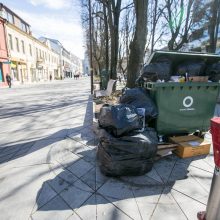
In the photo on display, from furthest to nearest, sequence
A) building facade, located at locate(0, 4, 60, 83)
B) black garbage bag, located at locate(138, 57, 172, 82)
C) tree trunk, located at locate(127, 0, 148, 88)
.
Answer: building facade, located at locate(0, 4, 60, 83), tree trunk, located at locate(127, 0, 148, 88), black garbage bag, located at locate(138, 57, 172, 82)

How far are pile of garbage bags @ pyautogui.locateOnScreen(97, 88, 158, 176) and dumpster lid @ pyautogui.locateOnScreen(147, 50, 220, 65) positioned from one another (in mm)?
1169

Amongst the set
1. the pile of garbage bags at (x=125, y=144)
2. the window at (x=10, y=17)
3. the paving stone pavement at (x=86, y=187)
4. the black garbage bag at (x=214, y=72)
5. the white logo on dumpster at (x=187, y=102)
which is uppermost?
the window at (x=10, y=17)

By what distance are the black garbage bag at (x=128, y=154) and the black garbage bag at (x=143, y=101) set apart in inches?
19.9

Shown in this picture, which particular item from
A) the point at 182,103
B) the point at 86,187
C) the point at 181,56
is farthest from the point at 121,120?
the point at 181,56

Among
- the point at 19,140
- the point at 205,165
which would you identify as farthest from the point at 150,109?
the point at 19,140

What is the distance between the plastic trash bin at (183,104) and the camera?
2846 mm

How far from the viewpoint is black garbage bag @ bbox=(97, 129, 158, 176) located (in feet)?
7.49

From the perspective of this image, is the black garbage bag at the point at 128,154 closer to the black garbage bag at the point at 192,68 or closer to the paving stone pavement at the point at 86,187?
the paving stone pavement at the point at 86,187

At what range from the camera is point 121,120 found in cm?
234

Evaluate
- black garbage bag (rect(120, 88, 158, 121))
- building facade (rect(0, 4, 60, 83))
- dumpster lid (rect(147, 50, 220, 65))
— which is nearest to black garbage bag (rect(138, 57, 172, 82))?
dumpster lid (rect(147, 50, 220, 65))

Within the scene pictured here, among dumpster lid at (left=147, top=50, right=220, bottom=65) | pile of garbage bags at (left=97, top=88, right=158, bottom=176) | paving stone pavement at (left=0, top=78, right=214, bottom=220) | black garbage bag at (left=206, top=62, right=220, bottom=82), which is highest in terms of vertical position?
dumpster lid at (left=147, top=50, right=220, bottom=65)

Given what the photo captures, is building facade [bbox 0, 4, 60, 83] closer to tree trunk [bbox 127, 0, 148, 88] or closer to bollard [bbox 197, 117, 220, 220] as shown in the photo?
tree trunk [bbox 127, 0, 148, 88]

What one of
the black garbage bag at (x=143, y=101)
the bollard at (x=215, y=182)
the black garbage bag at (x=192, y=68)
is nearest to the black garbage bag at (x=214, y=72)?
the black garbage bag at (x=192, y=68)

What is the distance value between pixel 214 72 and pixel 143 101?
1471 millimetres
